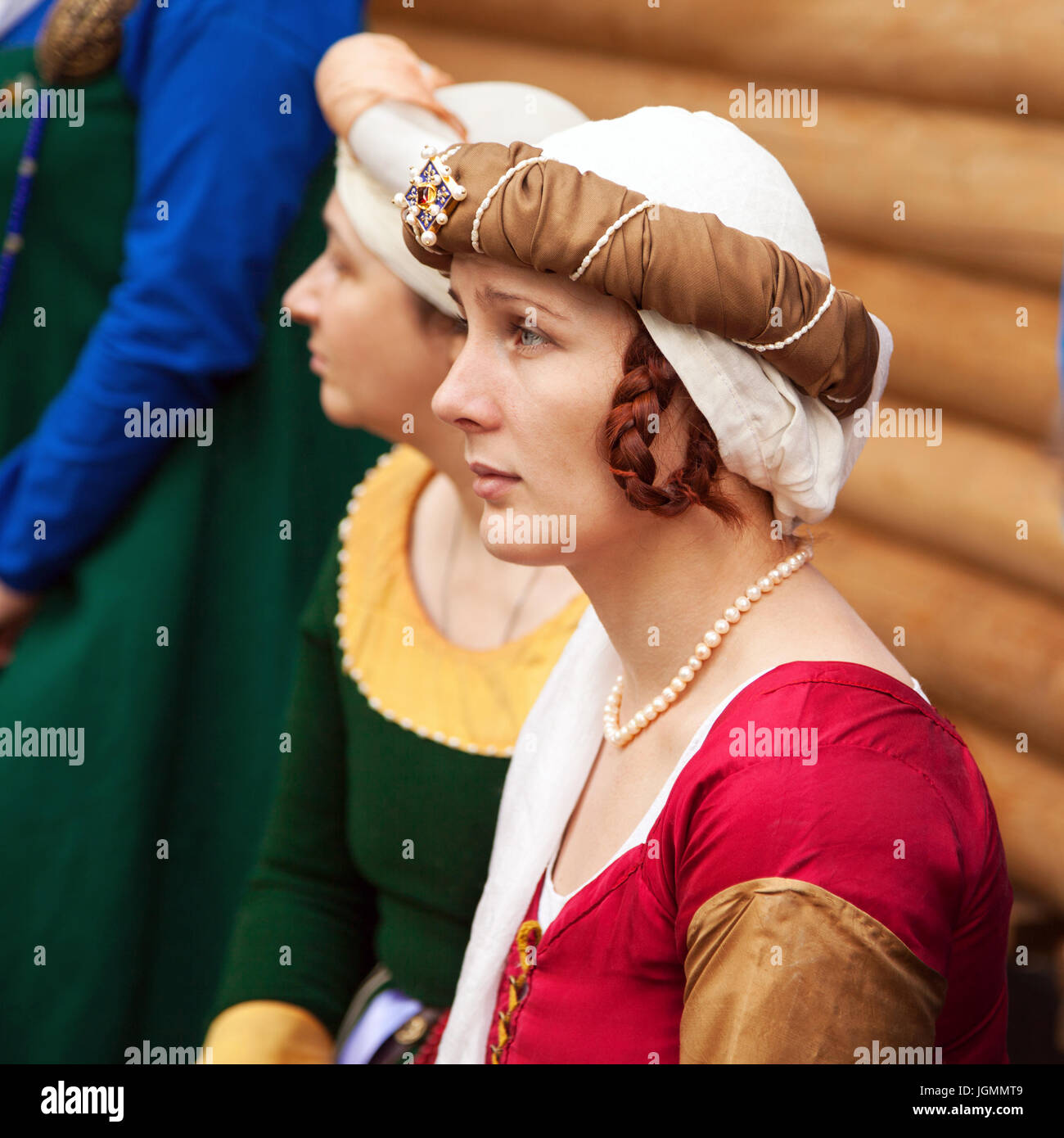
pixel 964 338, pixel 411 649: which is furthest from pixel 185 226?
pixel 964 338

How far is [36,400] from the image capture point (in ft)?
7.64

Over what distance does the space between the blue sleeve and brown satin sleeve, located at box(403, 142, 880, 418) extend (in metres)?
1.13

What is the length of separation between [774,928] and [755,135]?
1.90 m

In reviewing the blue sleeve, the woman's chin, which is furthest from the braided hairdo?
the blue sleeve

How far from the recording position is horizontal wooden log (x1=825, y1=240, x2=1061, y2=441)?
7.29ft

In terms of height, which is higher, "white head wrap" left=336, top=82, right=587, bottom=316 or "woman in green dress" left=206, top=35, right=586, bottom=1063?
"white head wrap" left=336, top=82, right=587, bottom=316

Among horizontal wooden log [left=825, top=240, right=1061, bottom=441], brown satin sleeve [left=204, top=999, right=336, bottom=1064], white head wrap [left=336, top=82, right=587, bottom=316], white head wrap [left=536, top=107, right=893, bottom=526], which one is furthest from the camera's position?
horizontal wooden log [left=825, top=240, right=1061, bottom=441]

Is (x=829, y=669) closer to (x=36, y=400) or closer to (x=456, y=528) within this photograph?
(x=456, y=528)

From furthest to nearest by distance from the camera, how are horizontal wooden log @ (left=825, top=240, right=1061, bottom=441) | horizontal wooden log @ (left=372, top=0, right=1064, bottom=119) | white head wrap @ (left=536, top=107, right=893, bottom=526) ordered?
horizontal wooden log @ (left=825, top=240, right=1061, bottom=441) < horizontal wooden log @ (left=372, top=0, right=1064, bottom=119) < white head wrap @ (left=536, top=107, right=893, bottom=526)

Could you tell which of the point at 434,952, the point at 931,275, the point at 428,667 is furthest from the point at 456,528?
the point at 931,275

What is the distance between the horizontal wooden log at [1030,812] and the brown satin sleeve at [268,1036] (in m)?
1.22

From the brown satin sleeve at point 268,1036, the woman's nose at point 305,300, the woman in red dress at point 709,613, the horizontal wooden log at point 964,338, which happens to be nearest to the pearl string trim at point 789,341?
the woman in red dress at point 709,613

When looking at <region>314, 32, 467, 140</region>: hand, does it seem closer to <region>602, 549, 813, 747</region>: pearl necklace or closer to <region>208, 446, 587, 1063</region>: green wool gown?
<region>208, 446, 587, 1063</region>: green wool gown

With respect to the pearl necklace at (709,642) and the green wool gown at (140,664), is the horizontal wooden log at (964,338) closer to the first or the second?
the green wool gown at (140,664)
